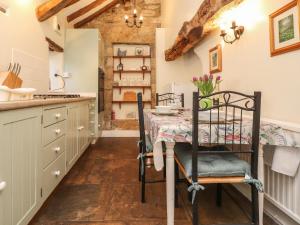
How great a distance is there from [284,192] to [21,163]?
5.85 ft

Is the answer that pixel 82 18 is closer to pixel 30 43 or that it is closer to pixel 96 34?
pixel 96 34

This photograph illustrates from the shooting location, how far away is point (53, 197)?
2217 millimetres

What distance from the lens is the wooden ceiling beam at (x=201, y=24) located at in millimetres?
2258

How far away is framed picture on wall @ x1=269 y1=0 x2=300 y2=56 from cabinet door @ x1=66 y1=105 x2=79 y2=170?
2185 mm

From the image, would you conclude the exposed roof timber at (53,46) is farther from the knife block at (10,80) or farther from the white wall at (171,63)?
the white wall at (171,63)

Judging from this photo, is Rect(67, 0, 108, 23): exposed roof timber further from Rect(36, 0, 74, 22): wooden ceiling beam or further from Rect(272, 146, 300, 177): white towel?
Rect(272, 146, 300, 177): white towel

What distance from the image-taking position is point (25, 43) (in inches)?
116

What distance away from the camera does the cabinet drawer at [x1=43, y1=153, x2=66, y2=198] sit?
1.87m

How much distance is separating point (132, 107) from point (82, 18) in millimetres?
2584

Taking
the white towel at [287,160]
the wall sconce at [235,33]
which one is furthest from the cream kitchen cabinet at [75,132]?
the white towel at [287,160]

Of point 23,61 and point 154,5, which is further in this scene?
point 154,5

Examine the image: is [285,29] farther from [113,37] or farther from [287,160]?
[113,37]

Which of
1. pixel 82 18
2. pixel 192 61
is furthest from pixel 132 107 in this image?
pixel 82 18

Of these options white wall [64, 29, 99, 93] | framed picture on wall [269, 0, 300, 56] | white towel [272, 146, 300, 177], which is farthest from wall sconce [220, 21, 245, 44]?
white wall [64, 29, 99, 93]
